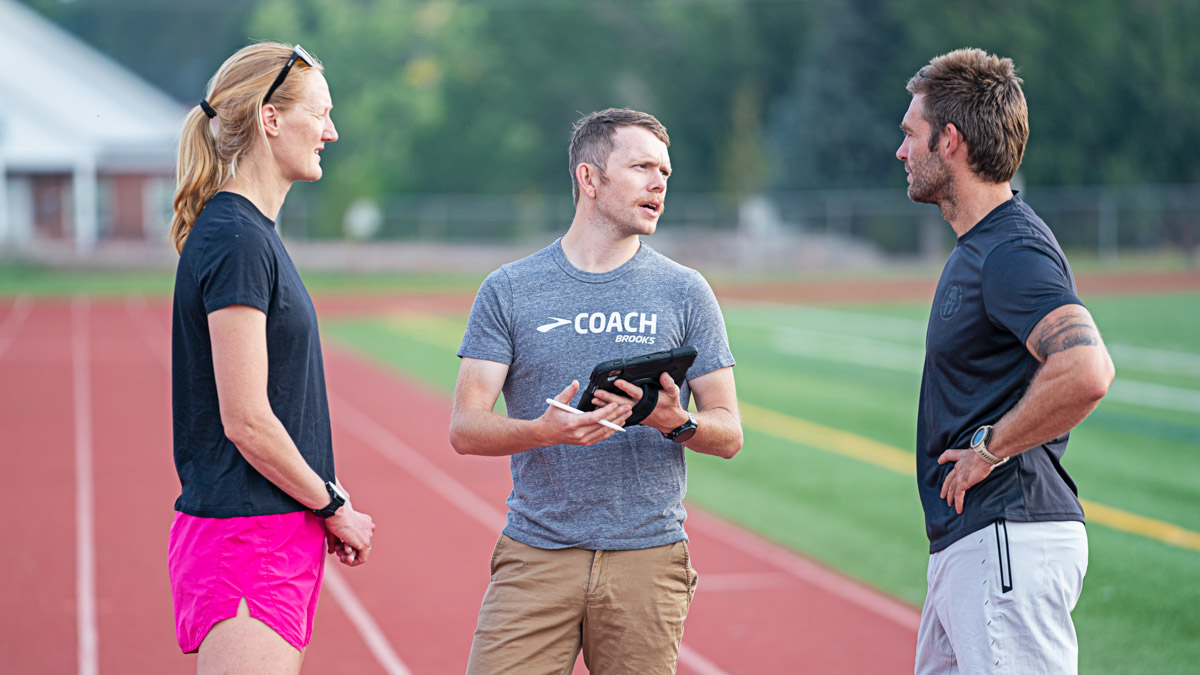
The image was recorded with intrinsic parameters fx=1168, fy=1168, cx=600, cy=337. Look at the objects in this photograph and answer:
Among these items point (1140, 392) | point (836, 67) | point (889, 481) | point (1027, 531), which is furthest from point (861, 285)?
point (1027, 531)

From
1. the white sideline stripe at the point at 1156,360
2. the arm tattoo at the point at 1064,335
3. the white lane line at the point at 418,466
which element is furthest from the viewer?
the white sideline stripe at the point at 1156,360

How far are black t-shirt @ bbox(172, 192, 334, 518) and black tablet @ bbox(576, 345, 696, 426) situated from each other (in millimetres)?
725

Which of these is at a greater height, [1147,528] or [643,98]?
[643,98]

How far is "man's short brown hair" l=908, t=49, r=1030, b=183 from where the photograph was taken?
3.07 meters

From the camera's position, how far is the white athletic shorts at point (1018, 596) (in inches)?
117

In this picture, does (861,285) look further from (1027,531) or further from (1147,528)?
(1027,531)

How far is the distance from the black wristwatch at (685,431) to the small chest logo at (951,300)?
28.9 inches

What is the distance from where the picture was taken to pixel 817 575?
738 cm

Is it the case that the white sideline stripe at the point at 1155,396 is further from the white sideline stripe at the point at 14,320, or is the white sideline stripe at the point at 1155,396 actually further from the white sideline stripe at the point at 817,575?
the white sideline stripe at the point at 14,320

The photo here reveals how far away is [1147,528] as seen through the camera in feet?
26.3

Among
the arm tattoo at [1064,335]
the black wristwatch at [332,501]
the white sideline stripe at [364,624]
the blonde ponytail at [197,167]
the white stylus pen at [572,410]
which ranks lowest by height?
the white sideline stripe at [364,624]

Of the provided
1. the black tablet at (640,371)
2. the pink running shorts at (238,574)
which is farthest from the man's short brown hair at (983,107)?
the pink running shorts at (238,574)

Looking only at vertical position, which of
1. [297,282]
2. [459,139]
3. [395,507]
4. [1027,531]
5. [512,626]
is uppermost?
[459,139]

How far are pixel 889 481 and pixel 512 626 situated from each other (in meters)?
7.20
